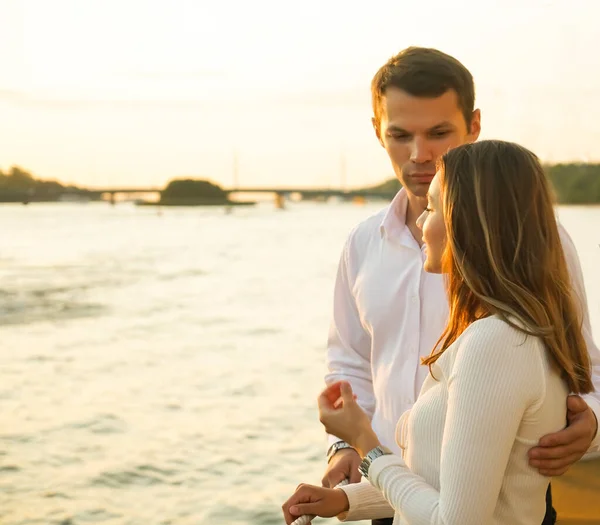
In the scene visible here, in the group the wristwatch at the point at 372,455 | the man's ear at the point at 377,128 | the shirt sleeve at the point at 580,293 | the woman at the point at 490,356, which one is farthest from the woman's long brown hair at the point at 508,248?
the man's ear at the point at 377,128

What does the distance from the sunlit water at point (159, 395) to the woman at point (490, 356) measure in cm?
850

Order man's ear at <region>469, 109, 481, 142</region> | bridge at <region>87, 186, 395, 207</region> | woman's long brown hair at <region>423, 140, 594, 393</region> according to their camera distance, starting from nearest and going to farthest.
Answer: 1. woman's long brown hair at <region>423, 140, 594, 393</region>
2. man's ear at <region>469, 109, 481, 142</region>
3. bridge at <region>87, 186, 395, 207</region>

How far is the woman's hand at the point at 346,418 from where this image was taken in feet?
6.28

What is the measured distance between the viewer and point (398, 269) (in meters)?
2.54

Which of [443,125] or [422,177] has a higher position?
[443,125]

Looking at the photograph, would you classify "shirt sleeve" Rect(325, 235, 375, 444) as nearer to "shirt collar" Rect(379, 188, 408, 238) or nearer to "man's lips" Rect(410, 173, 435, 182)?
"shirt collar" Rect(379, 188, 408, 238)

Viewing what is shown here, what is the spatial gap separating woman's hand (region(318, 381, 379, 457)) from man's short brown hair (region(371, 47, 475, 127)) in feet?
3.03

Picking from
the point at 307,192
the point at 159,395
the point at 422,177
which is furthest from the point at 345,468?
the point at 307,192

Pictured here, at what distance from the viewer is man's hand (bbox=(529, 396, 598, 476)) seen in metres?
1.69

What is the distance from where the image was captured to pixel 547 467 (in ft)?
5.57

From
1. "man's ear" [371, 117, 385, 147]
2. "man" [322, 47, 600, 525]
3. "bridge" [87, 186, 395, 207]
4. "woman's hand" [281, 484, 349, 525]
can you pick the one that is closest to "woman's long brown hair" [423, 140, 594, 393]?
"woman's hand" [281, 484, 349, 525]

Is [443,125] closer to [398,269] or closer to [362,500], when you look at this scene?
[398,269]

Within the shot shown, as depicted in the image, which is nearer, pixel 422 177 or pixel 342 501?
pixel 342 501

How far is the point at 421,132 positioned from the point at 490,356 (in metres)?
1.10
